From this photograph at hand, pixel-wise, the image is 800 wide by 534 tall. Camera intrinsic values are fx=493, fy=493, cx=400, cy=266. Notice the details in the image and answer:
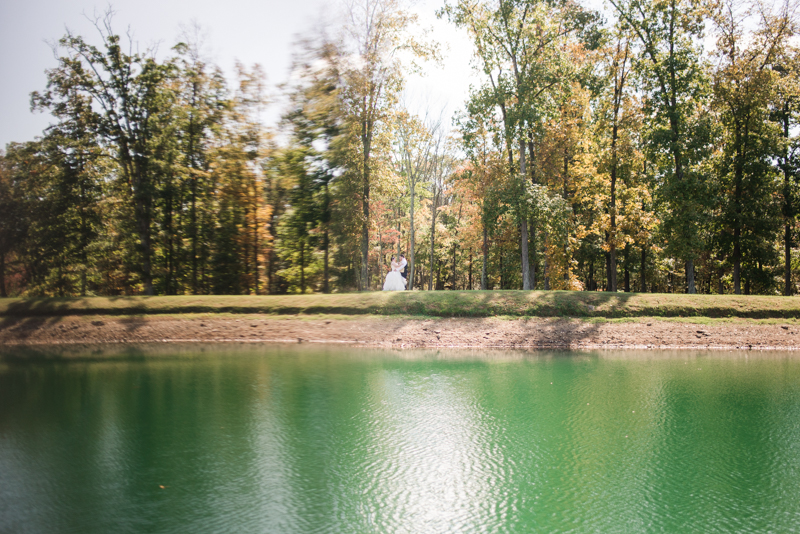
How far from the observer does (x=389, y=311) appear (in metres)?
18.8

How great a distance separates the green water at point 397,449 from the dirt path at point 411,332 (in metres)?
3.94

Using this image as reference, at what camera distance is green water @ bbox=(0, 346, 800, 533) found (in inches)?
204

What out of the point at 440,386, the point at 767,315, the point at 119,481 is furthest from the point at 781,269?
the point at 119,481

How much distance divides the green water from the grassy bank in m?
5.67

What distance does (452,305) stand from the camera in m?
18.7

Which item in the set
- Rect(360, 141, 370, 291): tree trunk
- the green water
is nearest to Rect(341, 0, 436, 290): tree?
Rect(360, 141, 370, 291): tree trunk

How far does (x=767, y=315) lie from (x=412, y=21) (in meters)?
22.2

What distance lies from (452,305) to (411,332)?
90.5 inches

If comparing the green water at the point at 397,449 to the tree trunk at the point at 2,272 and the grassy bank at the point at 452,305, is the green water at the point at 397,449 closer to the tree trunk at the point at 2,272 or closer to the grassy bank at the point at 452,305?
the grassy bank at the point at 452,305

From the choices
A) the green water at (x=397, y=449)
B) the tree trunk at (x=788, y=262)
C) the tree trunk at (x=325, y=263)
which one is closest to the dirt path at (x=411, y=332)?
the green water at (x=397, y=449)

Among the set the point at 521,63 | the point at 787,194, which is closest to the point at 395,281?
the point at 521,63

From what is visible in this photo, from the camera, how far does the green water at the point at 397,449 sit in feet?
17.0

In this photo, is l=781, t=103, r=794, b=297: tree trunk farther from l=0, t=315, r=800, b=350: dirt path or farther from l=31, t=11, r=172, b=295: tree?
l=31, t=11, r=172, b=295: tree

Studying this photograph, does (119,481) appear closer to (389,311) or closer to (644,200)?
(389,311)
